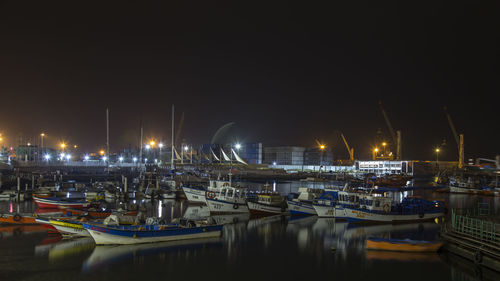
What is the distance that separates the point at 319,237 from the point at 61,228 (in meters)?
15.5

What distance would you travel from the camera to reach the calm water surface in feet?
55.9

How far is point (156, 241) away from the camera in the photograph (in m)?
21.6

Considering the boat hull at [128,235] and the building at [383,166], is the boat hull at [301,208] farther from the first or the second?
the building at [383,166]

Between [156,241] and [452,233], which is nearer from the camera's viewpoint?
[452,233]

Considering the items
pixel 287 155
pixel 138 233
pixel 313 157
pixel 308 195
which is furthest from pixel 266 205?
pixel 313 157

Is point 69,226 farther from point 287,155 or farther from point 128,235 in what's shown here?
point 287,155

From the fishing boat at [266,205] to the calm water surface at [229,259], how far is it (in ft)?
23.4

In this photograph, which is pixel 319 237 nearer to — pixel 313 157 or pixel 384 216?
pixel 384 216

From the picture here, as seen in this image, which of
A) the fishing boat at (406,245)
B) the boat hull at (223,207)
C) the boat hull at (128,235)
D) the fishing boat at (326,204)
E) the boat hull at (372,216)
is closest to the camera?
the fishing boat at (406,245)

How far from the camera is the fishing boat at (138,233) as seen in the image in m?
20.9

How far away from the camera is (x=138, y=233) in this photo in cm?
2116

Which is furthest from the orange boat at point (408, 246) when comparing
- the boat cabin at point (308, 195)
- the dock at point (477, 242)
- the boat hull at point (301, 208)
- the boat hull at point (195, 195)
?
the boat hull at point (195, 195)

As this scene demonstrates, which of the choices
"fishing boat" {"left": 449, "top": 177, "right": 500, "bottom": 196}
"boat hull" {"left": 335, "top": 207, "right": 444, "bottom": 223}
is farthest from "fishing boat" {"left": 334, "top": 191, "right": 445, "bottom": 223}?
"fishing boat" {"left": 449, "top": 177, "right": 500, "bottom": 196}

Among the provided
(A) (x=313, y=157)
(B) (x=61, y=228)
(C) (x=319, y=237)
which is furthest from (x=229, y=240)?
(A) (x=313, y=157)
